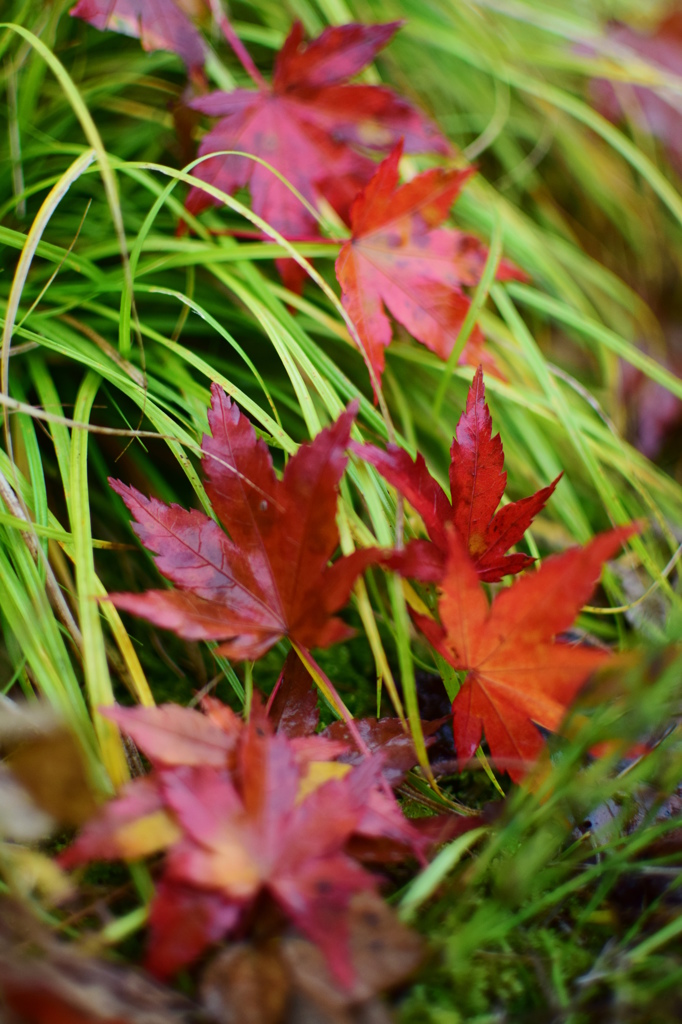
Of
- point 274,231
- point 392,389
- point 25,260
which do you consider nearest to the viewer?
point 25,260

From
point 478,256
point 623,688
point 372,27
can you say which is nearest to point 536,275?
point 478,256

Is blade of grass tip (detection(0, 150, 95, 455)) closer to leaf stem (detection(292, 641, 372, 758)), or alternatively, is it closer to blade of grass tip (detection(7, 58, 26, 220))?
blade of grass tip (detection(7, 58, 26, 220))

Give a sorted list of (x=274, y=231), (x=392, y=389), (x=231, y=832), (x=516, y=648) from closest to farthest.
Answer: (x=231, y=832)
(x=516, y=648)
(x=274, y=231)
(x=392, y=389)

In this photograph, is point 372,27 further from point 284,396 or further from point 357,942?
point 357,942

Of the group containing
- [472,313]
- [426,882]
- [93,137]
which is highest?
[93,137]

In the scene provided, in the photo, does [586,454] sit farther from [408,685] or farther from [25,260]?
[25,260]

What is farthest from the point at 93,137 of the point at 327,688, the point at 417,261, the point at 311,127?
the point at 327,688

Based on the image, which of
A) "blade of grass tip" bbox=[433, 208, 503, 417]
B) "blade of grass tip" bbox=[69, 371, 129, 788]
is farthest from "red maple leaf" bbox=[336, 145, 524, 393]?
"blade of grass tip" bbox=[69, 371, 129, 788]
